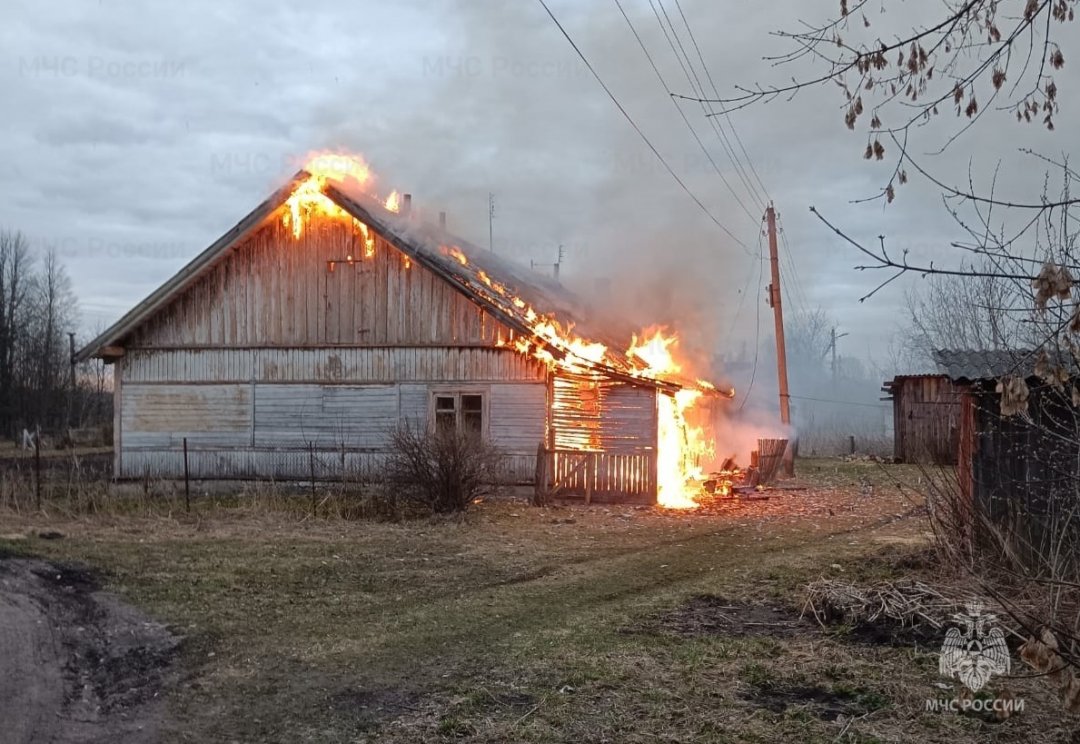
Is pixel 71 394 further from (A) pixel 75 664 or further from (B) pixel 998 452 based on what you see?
(B) pixel 998 452

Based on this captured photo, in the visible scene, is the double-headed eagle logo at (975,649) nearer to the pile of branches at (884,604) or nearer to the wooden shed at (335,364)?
the pile of branches at (884,604)

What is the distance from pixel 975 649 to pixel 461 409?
1336 cm

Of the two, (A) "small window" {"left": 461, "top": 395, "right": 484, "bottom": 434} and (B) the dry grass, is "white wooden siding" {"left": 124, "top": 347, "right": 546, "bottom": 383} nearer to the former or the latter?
(A) "small window" {"left": 461, "top": 395, "right": 484, "bottom": 434}

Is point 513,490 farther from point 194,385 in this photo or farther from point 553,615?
point 553,615

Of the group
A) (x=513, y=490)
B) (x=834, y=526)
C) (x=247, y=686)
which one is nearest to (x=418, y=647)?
(x=247, y=686)

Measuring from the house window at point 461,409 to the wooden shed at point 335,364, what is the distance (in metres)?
0.04

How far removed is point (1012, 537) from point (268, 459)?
15770 millimetres

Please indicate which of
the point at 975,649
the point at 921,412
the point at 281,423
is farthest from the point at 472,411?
the point at 921,412

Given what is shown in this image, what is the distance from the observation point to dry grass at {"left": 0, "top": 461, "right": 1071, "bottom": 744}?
5609 mm

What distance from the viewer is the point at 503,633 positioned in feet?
25.7

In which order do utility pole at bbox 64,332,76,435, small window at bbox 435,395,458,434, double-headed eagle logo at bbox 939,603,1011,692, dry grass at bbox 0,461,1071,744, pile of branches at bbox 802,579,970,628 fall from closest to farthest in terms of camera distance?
dry grass at bbox 0,461,1071,744 < double-headed eagle logo at bbox 939,603,1011,692 < pile of branches at bbox 802,579,970,628 < small window at bbox 435,395,458,434 < utility pole at bbox 64,332,76,435

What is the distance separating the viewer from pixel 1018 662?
21.7 ft

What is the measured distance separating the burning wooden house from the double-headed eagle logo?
10.6 m

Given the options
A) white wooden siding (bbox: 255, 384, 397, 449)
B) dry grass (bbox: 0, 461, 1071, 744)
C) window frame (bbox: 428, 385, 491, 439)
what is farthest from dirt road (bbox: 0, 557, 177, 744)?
window frame (bbox: 428, 385, 491, 439)
